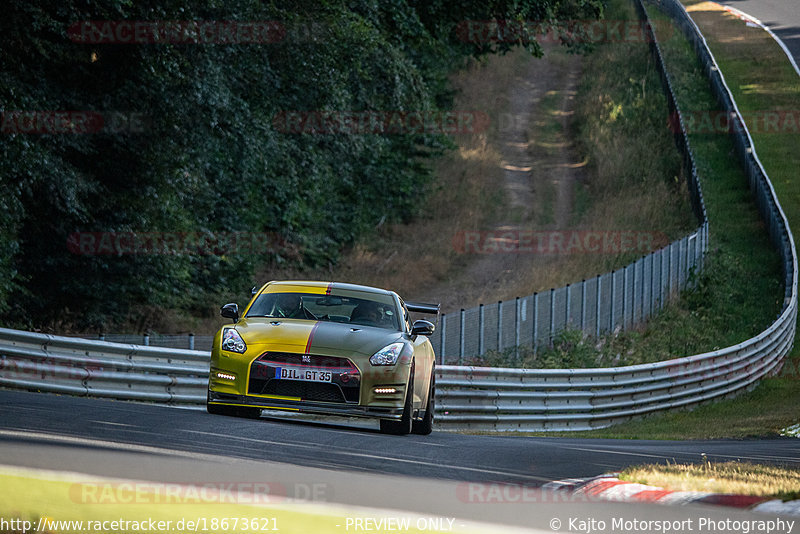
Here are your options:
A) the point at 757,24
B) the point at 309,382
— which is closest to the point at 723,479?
the point at 309,382

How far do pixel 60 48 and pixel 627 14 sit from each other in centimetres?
5260

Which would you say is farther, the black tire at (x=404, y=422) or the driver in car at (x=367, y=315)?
the driver in car at (x=367, y=315)

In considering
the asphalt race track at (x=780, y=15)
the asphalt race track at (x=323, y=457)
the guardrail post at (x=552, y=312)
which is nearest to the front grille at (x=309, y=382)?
the asphalt race track at (x=323, y=457)

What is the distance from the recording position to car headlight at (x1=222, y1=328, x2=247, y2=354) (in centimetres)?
1175

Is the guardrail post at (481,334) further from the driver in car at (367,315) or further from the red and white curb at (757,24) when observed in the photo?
the red and white curb at (757,24)

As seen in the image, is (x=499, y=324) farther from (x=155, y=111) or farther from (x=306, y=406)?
(x=306, y=406)

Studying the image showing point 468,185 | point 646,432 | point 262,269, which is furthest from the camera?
point 468,185

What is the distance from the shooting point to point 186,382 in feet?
49.2

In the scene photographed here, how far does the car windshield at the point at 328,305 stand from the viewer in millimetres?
12805

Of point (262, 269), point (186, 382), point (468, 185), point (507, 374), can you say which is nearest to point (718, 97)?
point (468, 185)

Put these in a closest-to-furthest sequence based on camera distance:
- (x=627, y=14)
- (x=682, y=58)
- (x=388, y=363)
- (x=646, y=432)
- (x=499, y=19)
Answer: (x=388, y=363)
(x=646, y=432)
(x=499, y=19)
(x=682, y=58)
(x=627, y=14)

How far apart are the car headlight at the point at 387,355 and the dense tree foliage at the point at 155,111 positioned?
831 centimetres

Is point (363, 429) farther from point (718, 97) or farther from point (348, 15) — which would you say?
point (718, 97)

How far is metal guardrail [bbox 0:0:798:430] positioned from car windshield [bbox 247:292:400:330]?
7.55 ft
